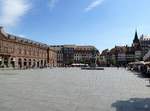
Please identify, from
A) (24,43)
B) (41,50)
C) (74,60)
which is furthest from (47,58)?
(74,60)

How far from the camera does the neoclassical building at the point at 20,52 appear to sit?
97062mm

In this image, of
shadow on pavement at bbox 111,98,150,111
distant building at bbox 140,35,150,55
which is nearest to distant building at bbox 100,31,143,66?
distant building at bbox 140,35,150,55

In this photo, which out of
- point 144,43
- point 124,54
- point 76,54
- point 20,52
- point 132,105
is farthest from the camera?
point 76,54

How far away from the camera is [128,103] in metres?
14.4

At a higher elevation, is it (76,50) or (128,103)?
(76,50)

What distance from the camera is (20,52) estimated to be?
110 meters

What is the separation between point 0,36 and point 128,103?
86307mm

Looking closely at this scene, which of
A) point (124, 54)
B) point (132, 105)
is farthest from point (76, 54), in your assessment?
point (132, 105)

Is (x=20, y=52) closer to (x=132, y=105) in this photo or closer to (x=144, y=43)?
(x=144, y=43)

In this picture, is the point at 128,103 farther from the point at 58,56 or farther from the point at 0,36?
the point at 58,56

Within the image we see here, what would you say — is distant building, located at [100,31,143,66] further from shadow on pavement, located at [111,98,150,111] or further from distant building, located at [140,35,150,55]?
shadow on pavement, located at [111,98,150,111]

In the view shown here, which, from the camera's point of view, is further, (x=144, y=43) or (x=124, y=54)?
(x=124, y=54)

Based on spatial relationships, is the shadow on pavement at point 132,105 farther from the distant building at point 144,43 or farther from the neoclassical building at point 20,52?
the distant building at point 144,43

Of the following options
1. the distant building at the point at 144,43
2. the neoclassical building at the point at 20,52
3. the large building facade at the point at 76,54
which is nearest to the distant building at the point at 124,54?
the distant building at the point at 144,43
